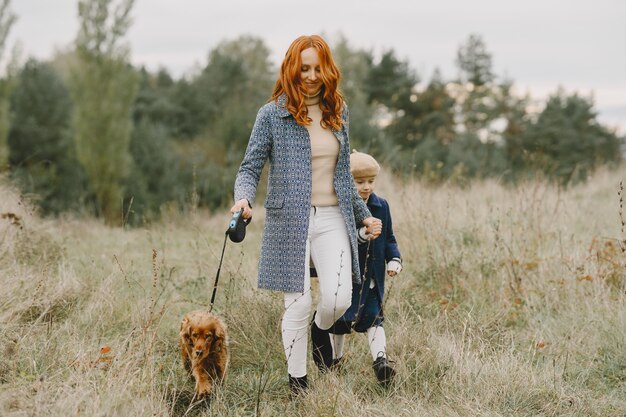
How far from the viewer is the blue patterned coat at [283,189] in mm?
3174

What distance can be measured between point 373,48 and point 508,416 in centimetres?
2761

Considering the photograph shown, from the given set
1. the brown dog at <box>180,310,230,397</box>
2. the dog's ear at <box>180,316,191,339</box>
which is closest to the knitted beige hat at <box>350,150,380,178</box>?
the brown dog at <box>180,310,230,397</box>

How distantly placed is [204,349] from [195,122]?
85.1 feet

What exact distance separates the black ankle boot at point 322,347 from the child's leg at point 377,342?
0.25 m

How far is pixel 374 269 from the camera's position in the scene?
372cm

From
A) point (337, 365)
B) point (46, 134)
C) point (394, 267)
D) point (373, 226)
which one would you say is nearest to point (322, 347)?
point (337, 365)

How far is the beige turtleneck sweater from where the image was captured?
3.29 meters

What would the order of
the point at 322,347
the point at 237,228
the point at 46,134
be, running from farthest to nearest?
the point at 46,134 < the point at 322,347 < the point at 237,228

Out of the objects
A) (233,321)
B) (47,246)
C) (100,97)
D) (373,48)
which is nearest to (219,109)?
(373,48)

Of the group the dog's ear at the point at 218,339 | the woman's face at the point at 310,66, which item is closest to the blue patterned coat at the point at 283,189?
the woman's face at the point at 310,66

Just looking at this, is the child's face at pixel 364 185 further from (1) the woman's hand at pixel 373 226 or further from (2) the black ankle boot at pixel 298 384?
(2) the black ankle boot at pixel 298 384

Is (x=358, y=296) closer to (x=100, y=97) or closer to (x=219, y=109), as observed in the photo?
(x=100, y=97)

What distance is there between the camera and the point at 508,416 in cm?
311

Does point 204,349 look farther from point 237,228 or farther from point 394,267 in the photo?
point 394,267
